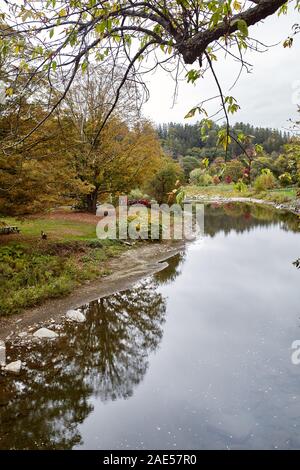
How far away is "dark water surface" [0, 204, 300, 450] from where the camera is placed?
15.6 ft

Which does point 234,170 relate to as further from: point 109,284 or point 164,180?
point 164,180

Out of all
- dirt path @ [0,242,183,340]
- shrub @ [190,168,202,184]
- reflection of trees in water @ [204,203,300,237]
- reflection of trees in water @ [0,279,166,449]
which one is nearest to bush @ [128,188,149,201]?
reflection of trees in water @ [204,203,300,237]

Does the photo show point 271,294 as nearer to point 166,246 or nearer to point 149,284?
point 149,284

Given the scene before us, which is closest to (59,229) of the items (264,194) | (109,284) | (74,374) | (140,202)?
(109,284)

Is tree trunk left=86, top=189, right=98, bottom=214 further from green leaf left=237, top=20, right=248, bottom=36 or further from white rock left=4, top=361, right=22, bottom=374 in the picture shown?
green leaf left=237, top=20, right=248, bottom=36

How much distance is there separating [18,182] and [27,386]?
244 inches

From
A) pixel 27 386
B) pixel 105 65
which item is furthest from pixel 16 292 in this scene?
pixel 105 65

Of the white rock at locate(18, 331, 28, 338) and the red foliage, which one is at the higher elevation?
the red foliage

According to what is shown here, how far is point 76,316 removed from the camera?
27.7 ft

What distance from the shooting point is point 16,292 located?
29.5ft

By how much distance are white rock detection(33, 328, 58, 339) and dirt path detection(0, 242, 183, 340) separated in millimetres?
471

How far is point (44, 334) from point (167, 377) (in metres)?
2.82

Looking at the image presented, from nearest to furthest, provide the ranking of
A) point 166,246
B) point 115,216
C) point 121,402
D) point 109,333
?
point 121,402 → point 109,333 → point 166,246 → point 115,216

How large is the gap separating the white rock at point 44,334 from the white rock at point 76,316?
0.86 meters
